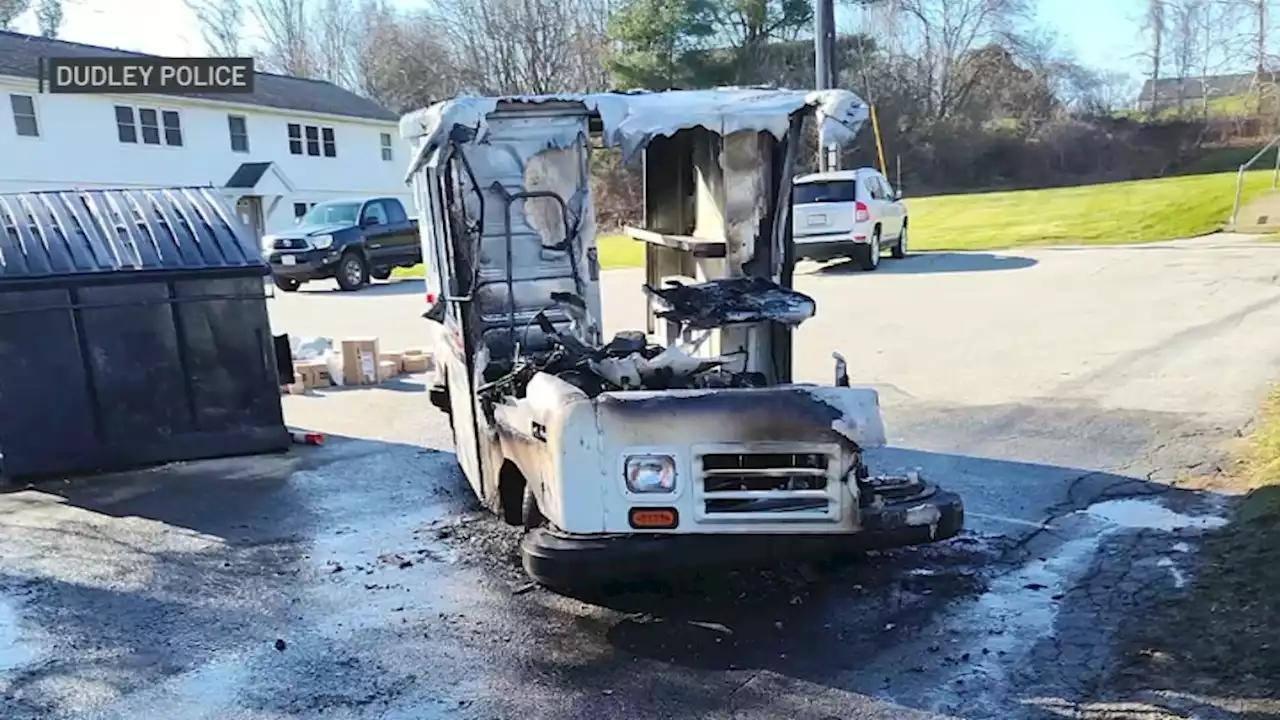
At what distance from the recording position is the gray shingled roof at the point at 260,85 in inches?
1153

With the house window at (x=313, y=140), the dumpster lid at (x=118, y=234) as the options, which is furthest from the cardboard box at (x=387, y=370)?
the house window at (x=313, y=140)

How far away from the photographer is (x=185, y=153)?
32.6 metres

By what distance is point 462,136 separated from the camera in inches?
224

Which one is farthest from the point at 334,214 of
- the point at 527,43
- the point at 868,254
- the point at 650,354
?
the point at 527,43

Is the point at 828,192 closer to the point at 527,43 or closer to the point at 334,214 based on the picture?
the point at 334,214

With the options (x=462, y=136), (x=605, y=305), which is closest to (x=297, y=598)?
(x=462, y=136)

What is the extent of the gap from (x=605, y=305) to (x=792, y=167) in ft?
31.5

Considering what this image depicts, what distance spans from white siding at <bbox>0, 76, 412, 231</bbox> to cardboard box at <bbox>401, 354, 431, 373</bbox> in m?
21.0

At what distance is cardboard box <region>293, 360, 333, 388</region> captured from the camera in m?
11.6

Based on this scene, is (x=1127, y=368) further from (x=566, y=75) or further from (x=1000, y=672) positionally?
(x=566, y=75)

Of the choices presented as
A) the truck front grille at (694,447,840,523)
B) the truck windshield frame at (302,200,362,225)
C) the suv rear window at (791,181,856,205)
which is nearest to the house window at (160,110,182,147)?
the truck windshield frame at (302,200,362,225)

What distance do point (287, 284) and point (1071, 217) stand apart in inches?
746

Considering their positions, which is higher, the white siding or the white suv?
the white siding

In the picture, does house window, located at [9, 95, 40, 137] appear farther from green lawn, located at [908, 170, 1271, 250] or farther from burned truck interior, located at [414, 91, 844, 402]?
burned truck interior, located at [414, 91, 844, 402]
